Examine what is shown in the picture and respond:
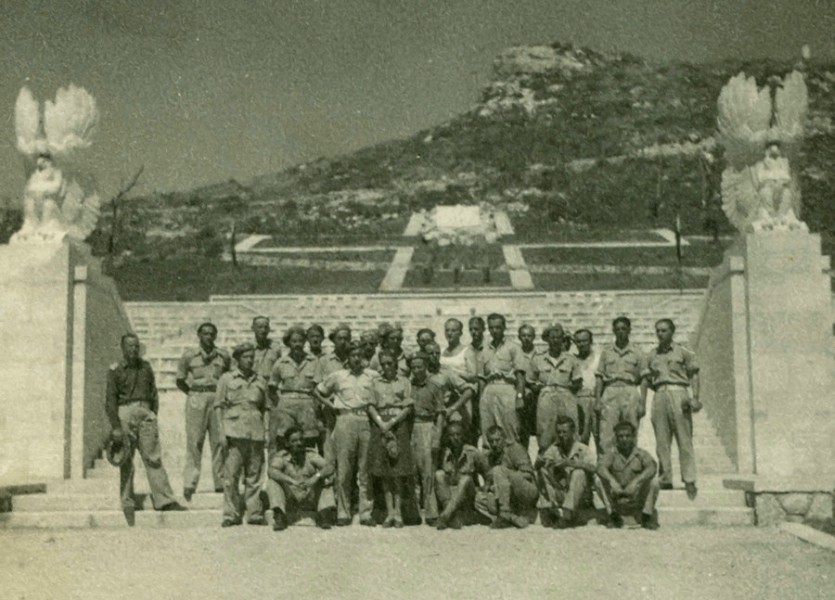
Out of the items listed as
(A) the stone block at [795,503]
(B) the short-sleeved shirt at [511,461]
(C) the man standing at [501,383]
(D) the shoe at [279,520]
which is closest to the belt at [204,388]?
(D) the shoe at [279,520]

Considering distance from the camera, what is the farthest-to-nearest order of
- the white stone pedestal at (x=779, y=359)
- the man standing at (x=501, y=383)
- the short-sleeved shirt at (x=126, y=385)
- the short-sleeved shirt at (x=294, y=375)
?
1. the white stone pedestal at (x=779, y=359)
2. the man standing at (x=501, y=383)
3. the short-sleeved shirt at (x=294, y=375)
4. the short-sleeved shirt at (x=126, y=385)

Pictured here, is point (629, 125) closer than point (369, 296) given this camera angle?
No

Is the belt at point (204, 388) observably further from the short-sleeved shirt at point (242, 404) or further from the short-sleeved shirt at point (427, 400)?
the short-sleeved shirt at point (427, 400)

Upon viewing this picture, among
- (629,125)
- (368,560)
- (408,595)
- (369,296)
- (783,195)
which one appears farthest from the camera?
(629,125)

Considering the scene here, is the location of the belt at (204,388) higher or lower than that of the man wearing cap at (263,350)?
lower

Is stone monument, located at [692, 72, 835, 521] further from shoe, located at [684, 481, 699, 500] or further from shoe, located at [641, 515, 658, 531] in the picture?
shoe, located at [641, 515, 658, 531]

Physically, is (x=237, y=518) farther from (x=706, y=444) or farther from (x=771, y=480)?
(x=706, y=444)

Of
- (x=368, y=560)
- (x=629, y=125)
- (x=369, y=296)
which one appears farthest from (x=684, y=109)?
(x=368, y=560)
